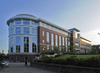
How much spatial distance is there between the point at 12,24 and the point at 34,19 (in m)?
8.89

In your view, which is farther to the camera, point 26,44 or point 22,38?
point 26,44

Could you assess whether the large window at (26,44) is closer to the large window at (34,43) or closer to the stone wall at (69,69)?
the large window at (34,43)

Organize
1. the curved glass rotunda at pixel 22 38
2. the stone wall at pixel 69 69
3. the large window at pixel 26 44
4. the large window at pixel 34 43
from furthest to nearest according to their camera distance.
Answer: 1. the large window at pixel 34 43
2. the large window at pixel 26 44
3. the curved glass rotunda at pixel 22 38
4. the stone wall at pixel 69 69

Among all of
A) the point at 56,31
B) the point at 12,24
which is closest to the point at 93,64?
the point at 12,24

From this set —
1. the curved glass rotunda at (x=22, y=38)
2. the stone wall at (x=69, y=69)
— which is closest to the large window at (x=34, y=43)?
the curved glass rotunda at (x=22, y=38)

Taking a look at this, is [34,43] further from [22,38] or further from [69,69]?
[69,69]

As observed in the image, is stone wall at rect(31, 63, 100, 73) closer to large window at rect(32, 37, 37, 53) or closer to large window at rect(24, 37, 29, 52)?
large window at rect(24, 37, 29, 52)

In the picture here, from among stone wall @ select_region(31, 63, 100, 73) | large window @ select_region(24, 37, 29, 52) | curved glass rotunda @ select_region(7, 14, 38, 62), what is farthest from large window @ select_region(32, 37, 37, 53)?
stone wall @ select_region(31, 63, 100, 73)

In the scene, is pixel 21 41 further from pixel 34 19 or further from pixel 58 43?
pixel 58 43

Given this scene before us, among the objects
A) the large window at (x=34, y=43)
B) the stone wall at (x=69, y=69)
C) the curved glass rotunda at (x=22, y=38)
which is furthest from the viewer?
the large window at (x=34, y=43)

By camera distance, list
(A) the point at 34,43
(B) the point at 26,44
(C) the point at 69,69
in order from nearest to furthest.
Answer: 1. (C) the point at 69,69
2. (B) the point at 26,44
3. (A) the point at 34,43

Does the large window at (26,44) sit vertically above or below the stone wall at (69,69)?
above

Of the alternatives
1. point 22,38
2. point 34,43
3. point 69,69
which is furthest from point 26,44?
point 69,69

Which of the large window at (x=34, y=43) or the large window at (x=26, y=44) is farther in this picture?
the large window at (x=34, y=43)
